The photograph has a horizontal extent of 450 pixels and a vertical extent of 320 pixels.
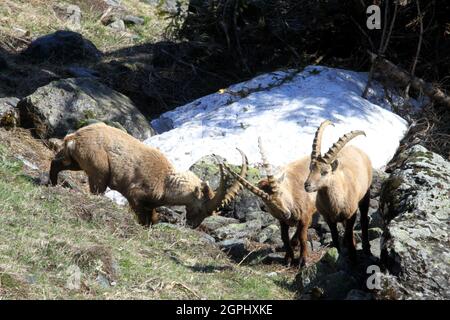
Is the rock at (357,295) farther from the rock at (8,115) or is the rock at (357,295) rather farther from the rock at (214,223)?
the rock at (8,115)

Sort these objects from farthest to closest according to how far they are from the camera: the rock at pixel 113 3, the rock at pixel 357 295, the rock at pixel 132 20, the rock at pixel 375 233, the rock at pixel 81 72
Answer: the rock at pixel 113 3, the rock at pixel 132 20, the rock at pixel 81 72, the rock at pixel 375 233, the rock at pixel 357 295

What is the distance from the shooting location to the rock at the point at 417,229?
7.86 m

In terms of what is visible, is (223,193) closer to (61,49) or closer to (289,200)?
(289,200)

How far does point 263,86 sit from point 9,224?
8667mm

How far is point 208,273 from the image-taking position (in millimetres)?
9289

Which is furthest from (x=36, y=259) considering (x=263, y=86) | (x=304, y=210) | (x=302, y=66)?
(x=302, y=66)

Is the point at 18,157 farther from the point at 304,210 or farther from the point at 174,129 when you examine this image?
the point at 304,210

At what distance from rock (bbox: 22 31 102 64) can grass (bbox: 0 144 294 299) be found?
7882 millimetres

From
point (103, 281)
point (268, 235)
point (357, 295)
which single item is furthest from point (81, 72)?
point (357, 295)

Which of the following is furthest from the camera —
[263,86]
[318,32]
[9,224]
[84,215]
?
[318,32]

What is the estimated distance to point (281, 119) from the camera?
48.9ft

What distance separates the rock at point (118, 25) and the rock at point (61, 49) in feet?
10.4

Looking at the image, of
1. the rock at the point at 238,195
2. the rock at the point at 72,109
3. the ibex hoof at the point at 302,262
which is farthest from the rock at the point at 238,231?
the rock at the point at 72,109

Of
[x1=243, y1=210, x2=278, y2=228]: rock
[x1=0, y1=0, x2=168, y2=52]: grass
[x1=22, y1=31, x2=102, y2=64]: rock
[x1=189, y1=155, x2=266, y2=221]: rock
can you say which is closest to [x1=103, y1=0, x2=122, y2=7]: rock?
[x1=0, y1=0, x2=168, y2=52]: grass
